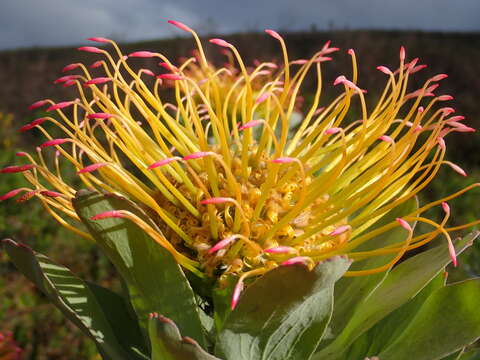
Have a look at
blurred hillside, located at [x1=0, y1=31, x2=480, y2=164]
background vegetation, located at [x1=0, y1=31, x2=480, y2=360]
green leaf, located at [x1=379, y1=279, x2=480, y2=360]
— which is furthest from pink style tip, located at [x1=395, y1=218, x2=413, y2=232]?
blurred hillside, located at [x1=0, y1=31, x2=480, y2=164]

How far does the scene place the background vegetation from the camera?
10.1 feet

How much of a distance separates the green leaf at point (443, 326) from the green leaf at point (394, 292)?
0.20ft

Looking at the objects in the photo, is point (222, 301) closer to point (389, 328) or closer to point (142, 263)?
point (142, 263)

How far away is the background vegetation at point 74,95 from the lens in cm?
307

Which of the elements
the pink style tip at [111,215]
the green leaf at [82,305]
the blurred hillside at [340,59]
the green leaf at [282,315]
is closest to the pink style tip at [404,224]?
the green leaf at [282,315]

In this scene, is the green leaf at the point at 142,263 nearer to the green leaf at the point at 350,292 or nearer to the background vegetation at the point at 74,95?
the green leaf at the point at 350,292

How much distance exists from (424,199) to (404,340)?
5431 mm

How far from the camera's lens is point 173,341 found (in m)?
0.58

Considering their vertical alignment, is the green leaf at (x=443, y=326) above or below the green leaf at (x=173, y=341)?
below

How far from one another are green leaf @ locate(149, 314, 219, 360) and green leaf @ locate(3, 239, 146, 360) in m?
0.16

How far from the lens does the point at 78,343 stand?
3.01 metres

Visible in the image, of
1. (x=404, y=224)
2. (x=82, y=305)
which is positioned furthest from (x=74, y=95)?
(x=404, y=224)

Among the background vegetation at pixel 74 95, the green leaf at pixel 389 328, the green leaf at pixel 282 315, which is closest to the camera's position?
the green leaf at pixel 282 315

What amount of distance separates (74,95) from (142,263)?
1027cm
